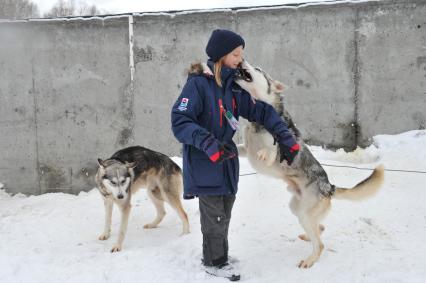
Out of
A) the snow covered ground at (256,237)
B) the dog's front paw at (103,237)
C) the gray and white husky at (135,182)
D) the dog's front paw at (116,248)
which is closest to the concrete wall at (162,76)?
the snow covered ground at (256,237)

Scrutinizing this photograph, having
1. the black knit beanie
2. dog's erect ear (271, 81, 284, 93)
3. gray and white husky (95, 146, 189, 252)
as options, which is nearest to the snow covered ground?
gray and white husky (95, 146, 189, 252)

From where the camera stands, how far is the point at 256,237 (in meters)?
4.31

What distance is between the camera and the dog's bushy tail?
3.72 m

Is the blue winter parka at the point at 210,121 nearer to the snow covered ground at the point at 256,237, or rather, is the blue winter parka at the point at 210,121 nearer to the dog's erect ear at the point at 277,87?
the dog's erect ear at the point at 277,87

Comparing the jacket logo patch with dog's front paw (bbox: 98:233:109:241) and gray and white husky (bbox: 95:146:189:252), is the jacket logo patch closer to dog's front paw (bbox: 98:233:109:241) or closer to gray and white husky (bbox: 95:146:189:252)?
gray and white husky (bbox: 95:146:189:252)

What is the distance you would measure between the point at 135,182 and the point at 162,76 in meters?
2.40

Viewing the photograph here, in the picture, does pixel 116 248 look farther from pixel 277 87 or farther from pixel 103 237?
pixel 277 87

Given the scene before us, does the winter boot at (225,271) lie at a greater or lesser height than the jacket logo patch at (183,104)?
lesser

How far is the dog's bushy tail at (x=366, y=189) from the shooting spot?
372 cm

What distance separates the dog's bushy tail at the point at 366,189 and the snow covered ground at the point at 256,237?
493mm

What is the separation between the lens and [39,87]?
6844mm

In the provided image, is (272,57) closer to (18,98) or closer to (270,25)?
(270,25)

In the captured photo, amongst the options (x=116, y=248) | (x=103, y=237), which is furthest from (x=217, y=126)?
(x=103, y=237)

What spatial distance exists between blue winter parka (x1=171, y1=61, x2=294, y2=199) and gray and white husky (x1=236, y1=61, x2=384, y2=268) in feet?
1.01
